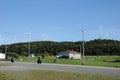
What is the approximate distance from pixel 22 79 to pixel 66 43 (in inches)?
6397

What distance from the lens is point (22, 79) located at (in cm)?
2138

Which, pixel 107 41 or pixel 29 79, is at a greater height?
pixel 107 41

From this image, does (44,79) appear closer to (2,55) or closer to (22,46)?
(2,55)

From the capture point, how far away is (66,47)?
176875 mm

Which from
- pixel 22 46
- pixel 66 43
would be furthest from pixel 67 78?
pixel 66 43

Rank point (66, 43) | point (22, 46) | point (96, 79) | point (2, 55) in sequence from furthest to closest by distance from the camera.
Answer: point (66, 43), point (22, 46), point (2, 55), point (96, 79)

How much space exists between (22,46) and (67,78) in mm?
143105

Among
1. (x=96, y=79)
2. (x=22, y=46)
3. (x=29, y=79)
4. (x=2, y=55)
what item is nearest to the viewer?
(x=96, y=79)

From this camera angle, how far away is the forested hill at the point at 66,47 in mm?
151250

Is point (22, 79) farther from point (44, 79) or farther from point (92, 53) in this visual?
point (92, 53)

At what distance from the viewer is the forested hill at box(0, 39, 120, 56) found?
15125cm

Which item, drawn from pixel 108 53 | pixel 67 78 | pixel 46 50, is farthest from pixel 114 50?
pixel 67 78

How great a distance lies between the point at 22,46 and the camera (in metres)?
163

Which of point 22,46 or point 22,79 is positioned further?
point 22,46
